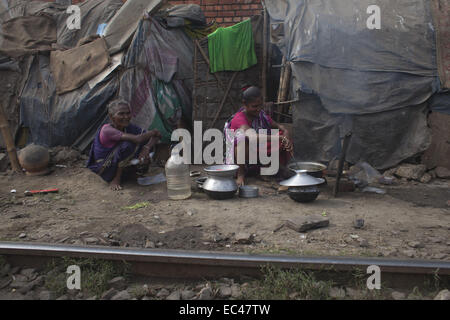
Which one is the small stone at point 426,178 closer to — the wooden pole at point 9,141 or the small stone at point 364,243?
the small stone at point 364,243

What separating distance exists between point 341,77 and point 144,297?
13.8 ft

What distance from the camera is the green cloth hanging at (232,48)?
236 inches

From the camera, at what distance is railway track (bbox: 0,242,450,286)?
7.47 ft

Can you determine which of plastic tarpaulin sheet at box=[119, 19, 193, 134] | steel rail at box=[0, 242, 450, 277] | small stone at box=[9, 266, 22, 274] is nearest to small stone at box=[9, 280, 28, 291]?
small stone at box=[9, 266, 22, 274]

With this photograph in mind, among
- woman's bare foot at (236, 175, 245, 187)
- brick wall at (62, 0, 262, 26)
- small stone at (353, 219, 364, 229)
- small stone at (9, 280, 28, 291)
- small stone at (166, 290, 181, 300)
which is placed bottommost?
small stone at (9, 280, 28, 291)

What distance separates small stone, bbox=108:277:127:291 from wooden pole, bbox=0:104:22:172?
425 cm

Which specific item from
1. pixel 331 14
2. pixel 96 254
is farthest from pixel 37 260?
pixel 331 14

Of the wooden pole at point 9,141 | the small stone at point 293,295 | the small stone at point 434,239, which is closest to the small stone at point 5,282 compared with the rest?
the small stone at point 293,295

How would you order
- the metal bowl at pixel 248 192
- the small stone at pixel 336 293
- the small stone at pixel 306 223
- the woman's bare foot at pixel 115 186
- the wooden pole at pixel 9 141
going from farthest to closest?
the wooden pole at pixel 9 141
the woman's bare foot at pixel 115 186
the metal bowl at pixel 248 192
the small stone at pixel 306 223
the small stone at pixel 336 293

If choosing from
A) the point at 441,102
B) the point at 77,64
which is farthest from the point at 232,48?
the point at 441,102

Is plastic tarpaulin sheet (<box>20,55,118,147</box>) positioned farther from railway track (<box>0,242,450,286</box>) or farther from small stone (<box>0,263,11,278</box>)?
small stone (<box>0,263,11,278</box>)

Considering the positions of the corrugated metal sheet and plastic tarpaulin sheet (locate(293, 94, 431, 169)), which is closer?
the corrugated metal sheet

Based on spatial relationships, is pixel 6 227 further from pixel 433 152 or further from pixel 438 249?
pixel 433 152

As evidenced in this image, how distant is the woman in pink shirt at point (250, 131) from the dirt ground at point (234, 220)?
0.39 metres
